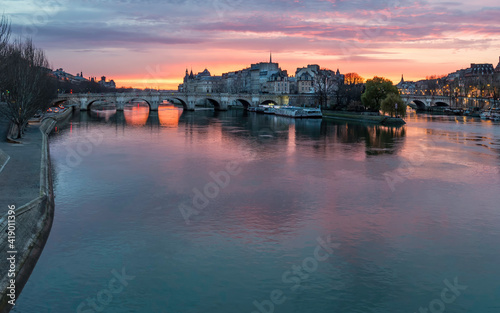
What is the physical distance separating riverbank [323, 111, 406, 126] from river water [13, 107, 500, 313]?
3476 cm

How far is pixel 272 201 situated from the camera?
22.1 metres

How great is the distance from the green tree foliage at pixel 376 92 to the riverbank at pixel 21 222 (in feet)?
208

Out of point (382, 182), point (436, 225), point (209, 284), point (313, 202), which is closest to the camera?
point (209, 284)

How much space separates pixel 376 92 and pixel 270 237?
6587 centimetres

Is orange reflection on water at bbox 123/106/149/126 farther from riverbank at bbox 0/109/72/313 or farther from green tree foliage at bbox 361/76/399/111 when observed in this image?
riverbank at bbox 0/109/72/313

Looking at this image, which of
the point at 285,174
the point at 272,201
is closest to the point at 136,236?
the point at 272,201

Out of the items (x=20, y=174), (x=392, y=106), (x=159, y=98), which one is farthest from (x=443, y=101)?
(x=20, y=174)

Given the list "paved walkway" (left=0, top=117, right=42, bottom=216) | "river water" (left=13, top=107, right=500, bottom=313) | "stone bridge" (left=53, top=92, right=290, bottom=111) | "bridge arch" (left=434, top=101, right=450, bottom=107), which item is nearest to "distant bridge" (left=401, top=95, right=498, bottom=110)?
"bridge arch" (left=434, top=101, right=450, bottom=107)

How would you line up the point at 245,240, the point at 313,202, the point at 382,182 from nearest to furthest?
the point at 245,240 → the point at 313,202 → the point at 382,182

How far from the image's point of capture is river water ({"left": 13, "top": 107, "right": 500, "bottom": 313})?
12.8m

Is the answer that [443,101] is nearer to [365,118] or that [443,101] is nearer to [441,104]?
[441,104]

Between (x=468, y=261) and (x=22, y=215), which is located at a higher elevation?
(x=22, y=215)

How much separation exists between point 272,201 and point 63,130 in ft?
141

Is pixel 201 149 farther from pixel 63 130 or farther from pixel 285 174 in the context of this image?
pixel 63 130
